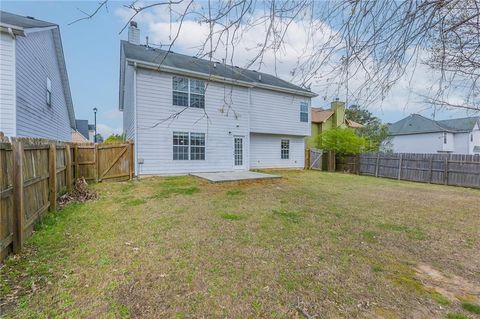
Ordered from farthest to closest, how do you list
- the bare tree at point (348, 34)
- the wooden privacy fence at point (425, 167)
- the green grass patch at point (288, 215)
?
1. the wooden privacy fence at point (425, 167)
2. the green grass patch at point (288, 215)
3. the bare tree at point (348, 34)

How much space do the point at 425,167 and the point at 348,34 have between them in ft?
48.6

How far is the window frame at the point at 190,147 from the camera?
482 inches

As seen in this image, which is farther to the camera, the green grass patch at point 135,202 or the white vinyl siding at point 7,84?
the white vinyl siding at point 7,84

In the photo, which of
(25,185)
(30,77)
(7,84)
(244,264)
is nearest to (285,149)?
(30,77)

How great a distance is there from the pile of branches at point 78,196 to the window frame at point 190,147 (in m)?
4.52

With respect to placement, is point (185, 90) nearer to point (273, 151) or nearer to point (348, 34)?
point (273, 151)

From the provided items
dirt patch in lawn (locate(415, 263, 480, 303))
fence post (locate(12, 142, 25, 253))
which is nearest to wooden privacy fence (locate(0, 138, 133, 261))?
fence post (locate(12, 142, 25, 253))

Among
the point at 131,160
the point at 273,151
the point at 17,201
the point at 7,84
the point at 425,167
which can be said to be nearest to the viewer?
the point at 17,201

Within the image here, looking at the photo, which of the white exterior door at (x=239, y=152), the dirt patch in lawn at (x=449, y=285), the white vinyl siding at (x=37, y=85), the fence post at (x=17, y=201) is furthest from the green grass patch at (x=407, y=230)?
the white vinyl siding at (x=37, y=85)

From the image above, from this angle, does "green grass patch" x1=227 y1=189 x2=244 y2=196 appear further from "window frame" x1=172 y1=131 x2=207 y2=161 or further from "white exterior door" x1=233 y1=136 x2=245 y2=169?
"white exterior door" x1=233 y1=136 x2=245 y2=169

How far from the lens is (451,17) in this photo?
100 inches

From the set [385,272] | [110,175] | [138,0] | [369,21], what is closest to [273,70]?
[369,21]

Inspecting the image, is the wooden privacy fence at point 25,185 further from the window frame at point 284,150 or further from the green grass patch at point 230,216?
the window frame at point 284,150

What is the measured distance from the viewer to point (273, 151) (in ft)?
55.2
